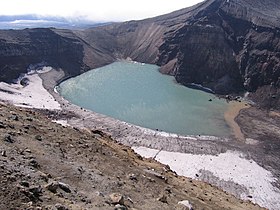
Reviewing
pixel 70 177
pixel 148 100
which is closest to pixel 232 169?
pixel 70 177

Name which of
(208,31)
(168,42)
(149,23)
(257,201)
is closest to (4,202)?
(257,201)

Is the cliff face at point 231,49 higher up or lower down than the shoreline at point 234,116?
higher up

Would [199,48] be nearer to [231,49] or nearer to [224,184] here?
[231,49]

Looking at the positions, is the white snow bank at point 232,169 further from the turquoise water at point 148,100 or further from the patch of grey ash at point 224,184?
the turquoise water at point 148,100

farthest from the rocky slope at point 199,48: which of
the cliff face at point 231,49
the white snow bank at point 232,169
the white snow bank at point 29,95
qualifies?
the white snow bank at point 232,169

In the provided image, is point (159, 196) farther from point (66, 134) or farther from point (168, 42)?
point (168, 42)

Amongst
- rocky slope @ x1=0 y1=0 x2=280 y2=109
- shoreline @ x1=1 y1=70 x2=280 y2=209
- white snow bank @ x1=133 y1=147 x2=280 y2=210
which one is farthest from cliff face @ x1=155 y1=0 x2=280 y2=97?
white snow bank @ x1=133 y1=147 x2=280 y2=210
